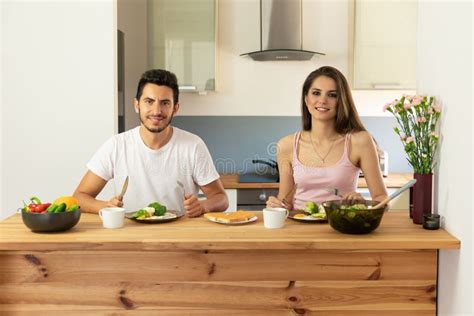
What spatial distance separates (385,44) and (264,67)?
0.93m

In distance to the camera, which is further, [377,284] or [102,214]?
[102,214]

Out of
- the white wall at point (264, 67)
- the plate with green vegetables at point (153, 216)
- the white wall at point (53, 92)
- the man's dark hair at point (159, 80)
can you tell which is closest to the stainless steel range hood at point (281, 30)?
the white wall at point (264, 67)

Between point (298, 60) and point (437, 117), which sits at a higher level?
point (298, 60)

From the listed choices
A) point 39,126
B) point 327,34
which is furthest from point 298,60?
point 39,126

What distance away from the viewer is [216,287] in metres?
1.83

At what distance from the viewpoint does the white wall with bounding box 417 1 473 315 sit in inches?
66.8

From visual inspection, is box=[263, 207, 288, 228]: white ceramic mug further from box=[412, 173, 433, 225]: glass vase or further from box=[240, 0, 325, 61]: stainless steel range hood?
box=[240, 0, 325, 61]: stainless steel range hood

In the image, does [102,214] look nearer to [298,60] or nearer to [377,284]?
[377,284]

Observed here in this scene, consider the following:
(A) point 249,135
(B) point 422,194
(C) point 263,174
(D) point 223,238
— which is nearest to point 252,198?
(C) point 263,174

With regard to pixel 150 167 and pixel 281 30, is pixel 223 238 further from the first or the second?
pixel 281 30

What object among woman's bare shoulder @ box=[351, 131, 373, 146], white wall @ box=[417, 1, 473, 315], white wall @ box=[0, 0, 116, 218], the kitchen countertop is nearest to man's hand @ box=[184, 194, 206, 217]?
woman's bare shoulder @ box=[351, 131, 373, 146]

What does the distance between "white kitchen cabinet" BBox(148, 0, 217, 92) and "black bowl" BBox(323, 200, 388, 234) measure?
7.89 ft

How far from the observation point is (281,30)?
405 cm

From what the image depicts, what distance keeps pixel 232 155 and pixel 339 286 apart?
2736 millimetres
